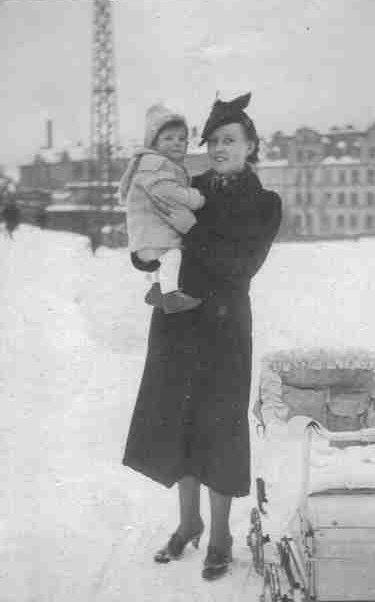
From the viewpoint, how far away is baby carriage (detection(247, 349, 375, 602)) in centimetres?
148

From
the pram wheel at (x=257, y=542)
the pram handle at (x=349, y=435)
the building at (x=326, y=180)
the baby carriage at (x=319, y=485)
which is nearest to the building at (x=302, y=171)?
the building at (x=326, y=180)

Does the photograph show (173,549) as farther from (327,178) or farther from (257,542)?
(327,178)

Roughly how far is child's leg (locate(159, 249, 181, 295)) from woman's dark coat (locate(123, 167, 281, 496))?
0.10ft

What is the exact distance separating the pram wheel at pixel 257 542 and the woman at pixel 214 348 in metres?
0.08

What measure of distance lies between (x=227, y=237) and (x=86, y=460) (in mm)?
1642

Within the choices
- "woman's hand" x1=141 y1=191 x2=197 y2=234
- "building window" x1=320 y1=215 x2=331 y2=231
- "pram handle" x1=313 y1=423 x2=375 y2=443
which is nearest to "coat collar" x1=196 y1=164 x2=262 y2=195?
"woman's hand" x1=141 y1=191 x2=197 y2=234

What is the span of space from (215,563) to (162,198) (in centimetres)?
114

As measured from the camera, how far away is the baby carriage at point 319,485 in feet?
4.84

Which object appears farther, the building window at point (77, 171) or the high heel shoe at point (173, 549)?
the building window at point (77, 171)

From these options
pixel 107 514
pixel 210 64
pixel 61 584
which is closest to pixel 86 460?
pixel 107 514

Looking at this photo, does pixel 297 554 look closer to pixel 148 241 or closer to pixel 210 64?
pixel 148 241

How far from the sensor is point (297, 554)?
169 cm

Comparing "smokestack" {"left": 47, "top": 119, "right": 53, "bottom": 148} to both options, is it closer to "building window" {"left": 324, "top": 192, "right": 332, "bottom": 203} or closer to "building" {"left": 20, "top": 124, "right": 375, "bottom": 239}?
"building" {"left": 20, "top": 124, "right": 375, "bottom": 239}

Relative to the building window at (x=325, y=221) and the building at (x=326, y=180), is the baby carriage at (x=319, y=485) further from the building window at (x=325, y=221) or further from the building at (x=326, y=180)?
the building window at (x=325, y=221)
